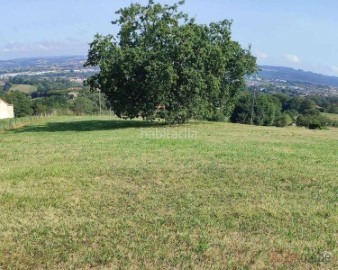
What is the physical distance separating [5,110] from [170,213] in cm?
7997

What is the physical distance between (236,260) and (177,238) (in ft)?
3.35

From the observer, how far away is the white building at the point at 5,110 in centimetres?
7744

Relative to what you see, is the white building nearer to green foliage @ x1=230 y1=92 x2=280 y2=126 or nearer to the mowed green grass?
green foliage @ x1=230 y1=92 x2=280 y2=126

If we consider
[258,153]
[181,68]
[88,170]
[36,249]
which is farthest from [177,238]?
[181,68]


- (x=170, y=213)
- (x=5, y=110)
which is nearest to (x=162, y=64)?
(x=170, y=213)

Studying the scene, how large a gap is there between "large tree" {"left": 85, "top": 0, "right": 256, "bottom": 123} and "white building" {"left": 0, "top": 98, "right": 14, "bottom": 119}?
58205 mm

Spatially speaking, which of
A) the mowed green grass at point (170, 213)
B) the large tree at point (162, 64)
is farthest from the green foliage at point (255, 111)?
the mowed green grass at point (170, 213)

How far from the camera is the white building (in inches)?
3049

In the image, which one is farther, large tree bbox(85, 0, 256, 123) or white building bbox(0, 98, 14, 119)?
white building bbox(0, 98, 14, 119)

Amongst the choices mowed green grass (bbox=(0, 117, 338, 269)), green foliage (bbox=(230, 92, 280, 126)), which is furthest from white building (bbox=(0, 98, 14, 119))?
mowed green grass (bbox=(0, 117, 338, 269))

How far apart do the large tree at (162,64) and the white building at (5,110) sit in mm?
58205

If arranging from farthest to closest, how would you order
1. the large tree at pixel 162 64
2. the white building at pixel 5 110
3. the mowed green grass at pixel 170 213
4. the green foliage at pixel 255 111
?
the white building at pixel 5 110 → the green foliage at pixel 255 111 → the large tree at pixel 162 64 → the mowed green grass at pixel 170 213

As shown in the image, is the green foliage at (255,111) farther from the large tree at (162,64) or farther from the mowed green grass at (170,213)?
the mowed green grass at (170,213)

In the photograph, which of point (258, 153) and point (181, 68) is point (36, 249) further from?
point (181, 68)
